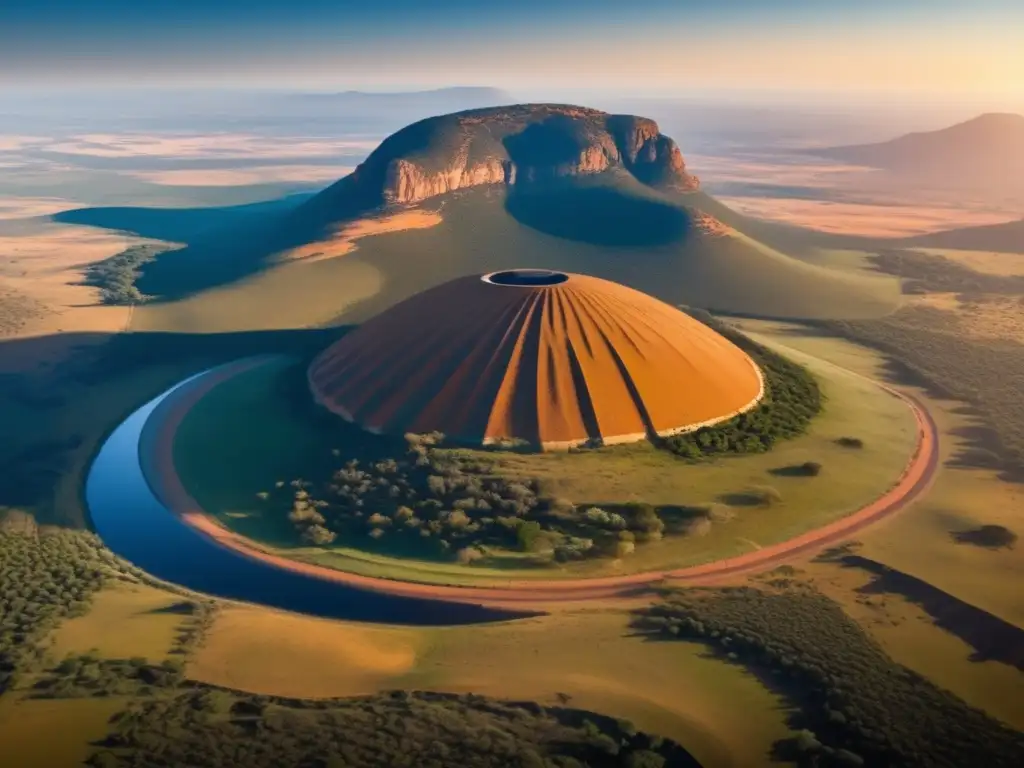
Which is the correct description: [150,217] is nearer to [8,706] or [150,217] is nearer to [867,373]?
[867,373]

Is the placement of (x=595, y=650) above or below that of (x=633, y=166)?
below

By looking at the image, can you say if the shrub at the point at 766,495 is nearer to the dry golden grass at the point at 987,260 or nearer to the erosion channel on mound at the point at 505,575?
the erosion channel on mound at the point at 505,575

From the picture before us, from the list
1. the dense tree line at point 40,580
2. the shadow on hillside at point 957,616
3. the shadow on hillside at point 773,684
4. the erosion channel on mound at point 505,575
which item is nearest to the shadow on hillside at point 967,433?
the erosion channel on mound at point 505,575

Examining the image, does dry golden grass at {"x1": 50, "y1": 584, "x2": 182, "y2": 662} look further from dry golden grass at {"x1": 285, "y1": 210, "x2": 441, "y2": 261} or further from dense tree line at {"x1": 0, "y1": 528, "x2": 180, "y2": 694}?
dry golden grass at {"x1": 285, "y1": 210, "x2": 441, "y2": 261}

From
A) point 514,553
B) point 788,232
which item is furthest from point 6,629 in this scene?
point 788,232

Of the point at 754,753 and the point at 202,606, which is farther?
the point at 202,606

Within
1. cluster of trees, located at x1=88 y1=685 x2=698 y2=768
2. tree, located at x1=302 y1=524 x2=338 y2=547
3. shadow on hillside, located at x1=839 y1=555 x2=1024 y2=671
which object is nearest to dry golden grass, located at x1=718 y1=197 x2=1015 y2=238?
shadow on hillside, located at x1=839 y1=555 x2=1024 y2=671
